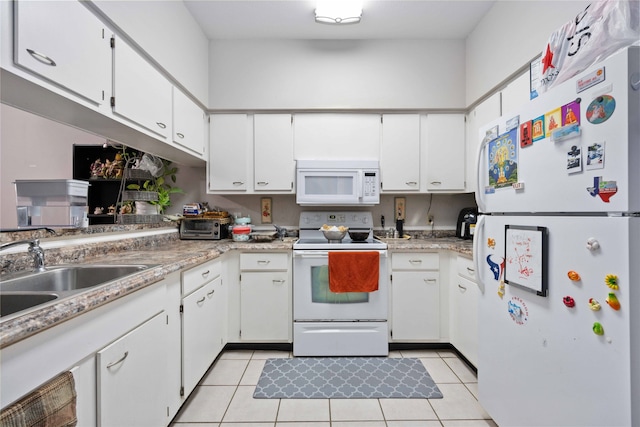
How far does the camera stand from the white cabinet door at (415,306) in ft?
7.68

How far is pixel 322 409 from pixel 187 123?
221 cm

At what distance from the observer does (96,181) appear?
194 cm

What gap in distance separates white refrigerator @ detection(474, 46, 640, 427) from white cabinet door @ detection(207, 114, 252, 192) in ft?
6.53

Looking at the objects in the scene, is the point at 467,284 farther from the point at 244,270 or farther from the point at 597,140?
the point at 244,270

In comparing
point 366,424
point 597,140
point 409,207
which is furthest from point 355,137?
point 366,424

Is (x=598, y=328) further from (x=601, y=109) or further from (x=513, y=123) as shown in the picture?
(x=513, y=123)

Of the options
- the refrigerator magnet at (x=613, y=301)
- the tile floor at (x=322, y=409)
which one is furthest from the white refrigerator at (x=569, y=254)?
the tile floor at (x=322, y=409)

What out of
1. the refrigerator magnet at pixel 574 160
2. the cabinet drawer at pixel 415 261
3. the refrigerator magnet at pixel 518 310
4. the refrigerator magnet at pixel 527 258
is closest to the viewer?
the refrigerator magnet at pixel 574 160

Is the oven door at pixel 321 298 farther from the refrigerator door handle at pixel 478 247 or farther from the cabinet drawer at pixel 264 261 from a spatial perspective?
the refrigerator door handle at pixel 478 247

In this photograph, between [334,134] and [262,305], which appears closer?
[262,305]

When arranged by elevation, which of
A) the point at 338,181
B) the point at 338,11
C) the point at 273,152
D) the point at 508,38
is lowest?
the point at 338,181

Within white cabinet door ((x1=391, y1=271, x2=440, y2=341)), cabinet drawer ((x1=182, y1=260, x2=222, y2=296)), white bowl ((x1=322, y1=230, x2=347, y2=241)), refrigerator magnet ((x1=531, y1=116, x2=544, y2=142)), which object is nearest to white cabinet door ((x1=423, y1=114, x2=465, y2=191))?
white cabinet door ((x1=391, y1=271, x2=440, y2=341))

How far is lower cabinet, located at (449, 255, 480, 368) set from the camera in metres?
1.96

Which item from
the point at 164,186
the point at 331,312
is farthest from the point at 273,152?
the point at 331,312
